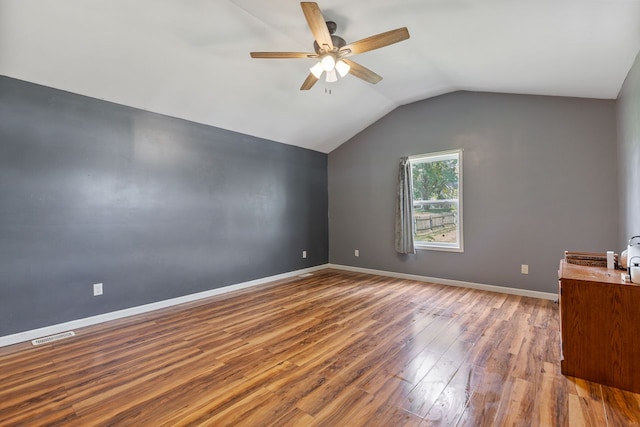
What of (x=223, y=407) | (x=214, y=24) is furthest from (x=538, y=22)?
(x=223, y=407)

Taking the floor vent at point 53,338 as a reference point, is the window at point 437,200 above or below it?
above

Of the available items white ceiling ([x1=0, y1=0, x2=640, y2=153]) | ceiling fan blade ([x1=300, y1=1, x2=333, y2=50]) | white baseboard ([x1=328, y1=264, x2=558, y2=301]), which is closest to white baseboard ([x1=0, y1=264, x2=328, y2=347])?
white baseboard ([x1=328, y1=264, x2=558, y2=301])

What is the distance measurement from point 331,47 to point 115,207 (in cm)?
282

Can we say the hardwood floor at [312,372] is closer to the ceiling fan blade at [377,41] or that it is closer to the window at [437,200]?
the window at [437,200]

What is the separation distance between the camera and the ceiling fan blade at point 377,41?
2.11 metres

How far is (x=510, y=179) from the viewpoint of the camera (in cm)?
399

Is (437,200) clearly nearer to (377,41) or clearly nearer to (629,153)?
(629,153)

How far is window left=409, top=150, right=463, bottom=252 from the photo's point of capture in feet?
14.8

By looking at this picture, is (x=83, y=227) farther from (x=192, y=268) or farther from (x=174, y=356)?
(x=174, y=356)

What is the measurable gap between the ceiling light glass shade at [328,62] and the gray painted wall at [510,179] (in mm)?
2785

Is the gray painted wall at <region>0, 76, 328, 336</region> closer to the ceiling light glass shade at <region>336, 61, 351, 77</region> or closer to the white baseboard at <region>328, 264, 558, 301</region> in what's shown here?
the white baseboard at <region>328, 264, 558, 301</region>

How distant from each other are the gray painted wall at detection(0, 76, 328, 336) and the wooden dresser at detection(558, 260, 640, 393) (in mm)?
3828

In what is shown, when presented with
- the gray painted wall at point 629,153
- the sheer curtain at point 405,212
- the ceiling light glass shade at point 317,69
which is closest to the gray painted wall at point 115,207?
the ceiling light glass shade at point 317,69

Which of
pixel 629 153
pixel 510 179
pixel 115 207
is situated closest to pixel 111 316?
pixel 115 207
